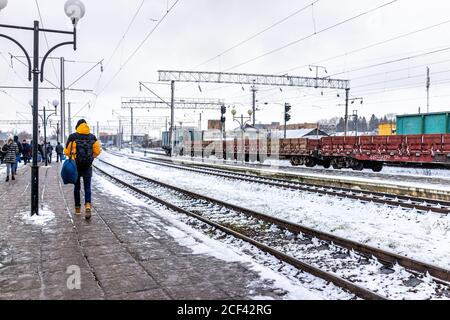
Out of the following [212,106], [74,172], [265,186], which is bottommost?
[265,186]

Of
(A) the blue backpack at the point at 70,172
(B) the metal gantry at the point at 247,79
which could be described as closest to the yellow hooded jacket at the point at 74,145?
(A) the blue backpack at the point at 70,172

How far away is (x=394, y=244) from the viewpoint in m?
6.53

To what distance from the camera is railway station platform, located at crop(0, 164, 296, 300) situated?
396cm

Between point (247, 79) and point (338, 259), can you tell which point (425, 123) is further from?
point (338, 259)

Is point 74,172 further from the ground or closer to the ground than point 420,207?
further from the ground

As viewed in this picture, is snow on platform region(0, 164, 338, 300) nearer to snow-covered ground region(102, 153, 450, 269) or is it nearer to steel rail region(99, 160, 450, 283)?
steel rail region(99, 160, 450, 283)

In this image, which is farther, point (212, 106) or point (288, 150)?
point (212, 106)

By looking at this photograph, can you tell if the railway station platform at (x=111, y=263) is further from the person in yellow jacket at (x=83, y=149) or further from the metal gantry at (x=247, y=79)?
the metal gantry at (x=247, y=79)

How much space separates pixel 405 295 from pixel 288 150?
85.7ft

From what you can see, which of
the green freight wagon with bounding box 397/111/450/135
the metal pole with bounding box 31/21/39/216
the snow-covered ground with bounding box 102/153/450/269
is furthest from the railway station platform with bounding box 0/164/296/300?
the green freight wagon with bounding box 397/111/450/135

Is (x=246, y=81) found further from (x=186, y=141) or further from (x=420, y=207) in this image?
(x=420, y=207)

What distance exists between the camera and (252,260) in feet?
17.0

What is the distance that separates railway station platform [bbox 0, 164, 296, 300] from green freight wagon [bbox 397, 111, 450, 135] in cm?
2008
